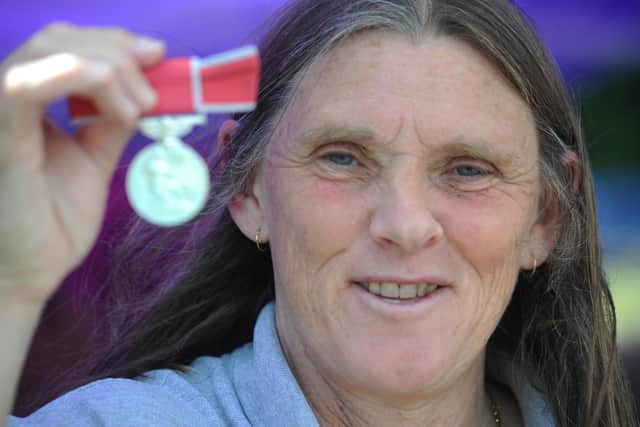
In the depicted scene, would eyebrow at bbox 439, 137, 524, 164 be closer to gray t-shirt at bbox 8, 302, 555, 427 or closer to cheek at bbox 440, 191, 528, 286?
cheek at bbox 440, 191, 528, 286

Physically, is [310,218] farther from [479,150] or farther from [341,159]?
[479,150]

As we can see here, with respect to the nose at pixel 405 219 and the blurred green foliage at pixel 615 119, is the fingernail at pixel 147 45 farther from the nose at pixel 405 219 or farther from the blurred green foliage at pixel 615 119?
the blurred green foliage at pixel 615 119

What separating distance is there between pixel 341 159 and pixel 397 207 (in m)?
0.20

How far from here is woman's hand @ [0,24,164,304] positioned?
1495mm

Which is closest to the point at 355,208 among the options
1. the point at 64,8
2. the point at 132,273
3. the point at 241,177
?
the point at 241,177

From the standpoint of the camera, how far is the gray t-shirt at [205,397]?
7.27ft

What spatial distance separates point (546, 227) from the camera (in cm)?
262

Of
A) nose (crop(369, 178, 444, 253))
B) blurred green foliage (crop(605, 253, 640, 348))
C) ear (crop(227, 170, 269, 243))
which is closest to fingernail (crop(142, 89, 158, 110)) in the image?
nose (crop(369, 178, 444, 253))

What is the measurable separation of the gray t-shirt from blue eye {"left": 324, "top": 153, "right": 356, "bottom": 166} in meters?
0.44

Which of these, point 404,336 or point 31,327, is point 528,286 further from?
point 31,327

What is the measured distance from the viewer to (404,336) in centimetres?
229

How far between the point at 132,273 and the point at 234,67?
59.4 inches

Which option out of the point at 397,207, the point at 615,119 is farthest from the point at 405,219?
the point at 615,119

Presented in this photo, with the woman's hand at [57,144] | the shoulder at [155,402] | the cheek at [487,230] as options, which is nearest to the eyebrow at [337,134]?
the cheek at [487,230]
